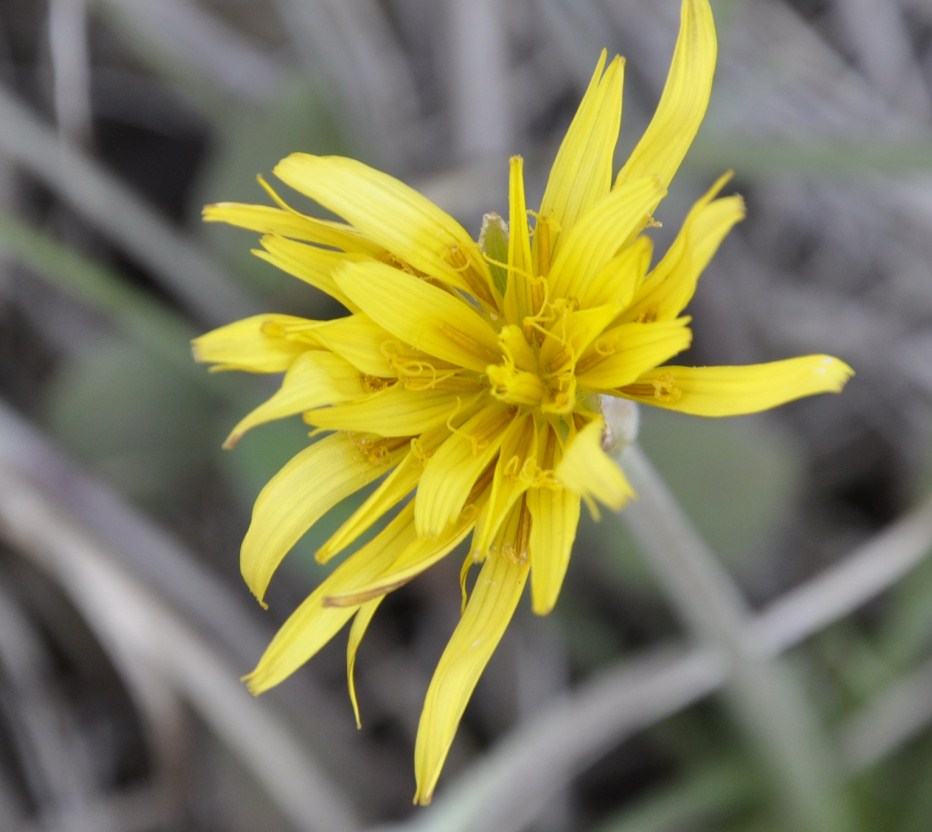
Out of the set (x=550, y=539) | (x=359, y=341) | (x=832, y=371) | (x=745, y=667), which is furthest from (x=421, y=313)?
(x=745, y=667)

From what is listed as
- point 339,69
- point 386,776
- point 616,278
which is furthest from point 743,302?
point 616,278

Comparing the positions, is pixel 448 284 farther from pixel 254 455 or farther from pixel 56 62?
pixel 56 62

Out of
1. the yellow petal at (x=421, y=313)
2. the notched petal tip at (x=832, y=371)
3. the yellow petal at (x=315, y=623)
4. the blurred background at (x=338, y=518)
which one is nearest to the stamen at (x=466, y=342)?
the yellow petal at (x=421, y=313)

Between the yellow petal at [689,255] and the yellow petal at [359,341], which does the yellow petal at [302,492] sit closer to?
the yellow petal at [359,341]

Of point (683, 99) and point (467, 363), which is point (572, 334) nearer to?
point (467, 363)

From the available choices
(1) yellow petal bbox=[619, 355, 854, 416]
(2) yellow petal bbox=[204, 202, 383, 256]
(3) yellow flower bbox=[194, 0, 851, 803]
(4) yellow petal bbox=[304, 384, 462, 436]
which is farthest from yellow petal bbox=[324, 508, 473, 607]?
(2) yellow petal bbox=[204, 202, 383, 256]

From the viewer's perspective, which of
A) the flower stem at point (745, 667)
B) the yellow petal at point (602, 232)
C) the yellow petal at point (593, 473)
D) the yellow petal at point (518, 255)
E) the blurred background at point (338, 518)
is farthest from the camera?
the blurred background at point (338, 518)
